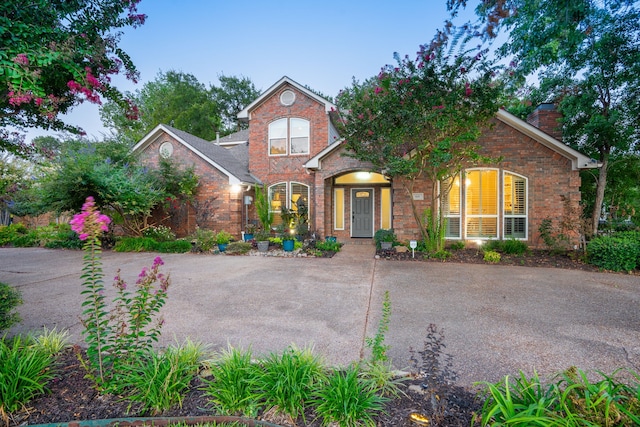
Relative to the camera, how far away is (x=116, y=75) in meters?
2.87

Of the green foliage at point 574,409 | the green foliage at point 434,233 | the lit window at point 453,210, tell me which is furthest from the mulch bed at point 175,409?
the lit window at point 453,210

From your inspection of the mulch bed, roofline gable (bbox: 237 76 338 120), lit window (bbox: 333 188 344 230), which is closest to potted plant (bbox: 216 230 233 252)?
lit window (bbox: 333 188 344 230)

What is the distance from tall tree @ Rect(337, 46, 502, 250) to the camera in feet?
26.7

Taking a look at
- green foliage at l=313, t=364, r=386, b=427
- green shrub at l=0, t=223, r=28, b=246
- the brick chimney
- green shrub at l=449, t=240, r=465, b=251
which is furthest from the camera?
green shrub at l=0, t=223, r=28, b=246

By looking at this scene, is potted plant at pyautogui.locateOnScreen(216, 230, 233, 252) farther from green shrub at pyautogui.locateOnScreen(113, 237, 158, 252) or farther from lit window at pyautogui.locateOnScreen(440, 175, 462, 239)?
lit window at pyautogui.locateOnScreen(440, 175, 462, 239)

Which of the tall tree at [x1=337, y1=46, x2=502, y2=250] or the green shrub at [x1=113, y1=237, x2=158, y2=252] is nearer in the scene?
the tall tree at [x1=337, y1=46, x2=502, y2=250]

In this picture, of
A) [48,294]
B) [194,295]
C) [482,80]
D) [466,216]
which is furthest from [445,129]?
[48,294]

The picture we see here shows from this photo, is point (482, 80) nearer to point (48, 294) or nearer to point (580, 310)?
point (580, 310)

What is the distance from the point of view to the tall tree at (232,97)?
31.6 metres

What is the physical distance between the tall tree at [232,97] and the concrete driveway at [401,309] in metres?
26.3

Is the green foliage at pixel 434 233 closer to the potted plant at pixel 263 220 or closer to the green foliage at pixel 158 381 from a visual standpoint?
the potted plant at pixel 263 220

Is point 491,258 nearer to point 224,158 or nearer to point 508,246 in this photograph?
point 508,246

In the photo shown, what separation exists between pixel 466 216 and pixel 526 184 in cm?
208

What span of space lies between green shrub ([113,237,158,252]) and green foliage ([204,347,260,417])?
9.99m
